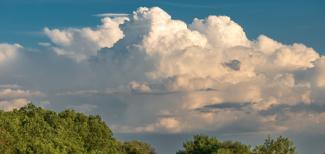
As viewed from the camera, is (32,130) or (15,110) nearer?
(32,130)

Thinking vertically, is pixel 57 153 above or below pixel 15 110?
below

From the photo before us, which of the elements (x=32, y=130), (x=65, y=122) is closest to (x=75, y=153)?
(x=32, y=130)

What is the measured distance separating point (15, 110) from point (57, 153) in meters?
47.0

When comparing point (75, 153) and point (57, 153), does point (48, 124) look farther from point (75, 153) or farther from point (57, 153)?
point (57, 153)

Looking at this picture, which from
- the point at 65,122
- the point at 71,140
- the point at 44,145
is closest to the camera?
the point at 44,145

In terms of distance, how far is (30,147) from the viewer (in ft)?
495

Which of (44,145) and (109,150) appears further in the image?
(109,150)

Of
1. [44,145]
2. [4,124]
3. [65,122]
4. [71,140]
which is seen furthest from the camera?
[65,122]

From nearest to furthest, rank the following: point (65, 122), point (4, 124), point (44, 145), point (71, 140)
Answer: point (44, 145) < point (4, 124) < point (71, 140) < point (65, 122)

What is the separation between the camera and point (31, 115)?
7431 inches

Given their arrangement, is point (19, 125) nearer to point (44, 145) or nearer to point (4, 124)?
point (4, 124)

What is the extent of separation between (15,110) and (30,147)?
1704 inches

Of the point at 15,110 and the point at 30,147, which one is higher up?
the point at 15,110

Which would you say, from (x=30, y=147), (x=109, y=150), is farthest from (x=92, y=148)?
(x=30, y=147)
